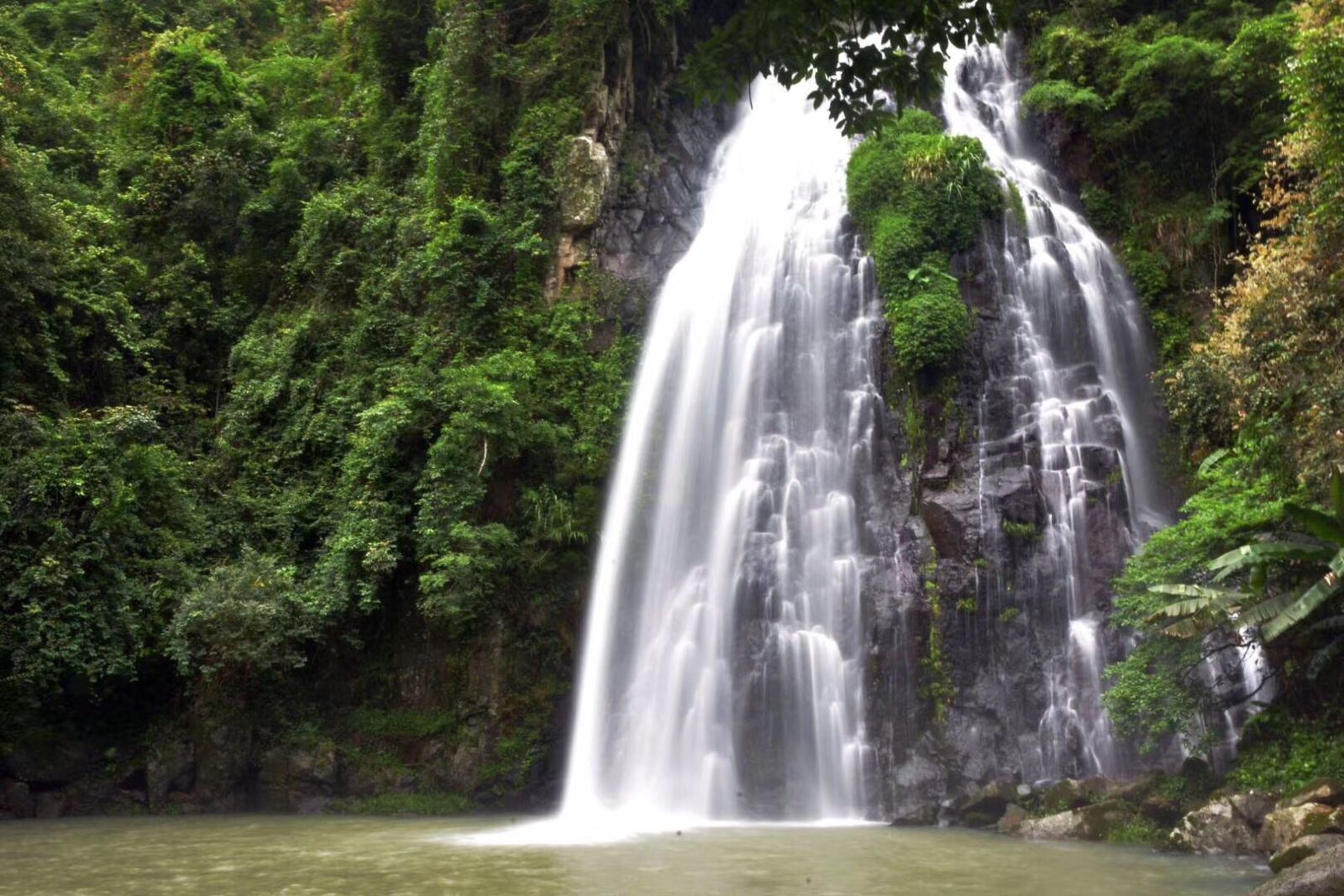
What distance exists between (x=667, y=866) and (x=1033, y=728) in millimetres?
6060

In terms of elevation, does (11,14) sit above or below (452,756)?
above

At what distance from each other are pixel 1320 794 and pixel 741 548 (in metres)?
7.82

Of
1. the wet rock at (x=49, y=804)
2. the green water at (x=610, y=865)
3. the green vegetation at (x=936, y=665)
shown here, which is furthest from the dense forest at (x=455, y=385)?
the green water at (x=610, y=865)

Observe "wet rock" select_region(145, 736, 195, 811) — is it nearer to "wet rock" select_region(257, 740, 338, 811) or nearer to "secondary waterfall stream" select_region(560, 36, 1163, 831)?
"wet rock" select_region(257, 740, 338, 811)

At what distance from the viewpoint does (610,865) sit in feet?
34.6

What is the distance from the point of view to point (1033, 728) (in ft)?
46.4

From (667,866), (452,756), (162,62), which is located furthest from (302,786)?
(162,62)

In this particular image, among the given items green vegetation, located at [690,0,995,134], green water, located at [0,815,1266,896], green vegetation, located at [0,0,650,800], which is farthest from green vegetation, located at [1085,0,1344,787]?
green vegetation, located at [0,0,650,800]

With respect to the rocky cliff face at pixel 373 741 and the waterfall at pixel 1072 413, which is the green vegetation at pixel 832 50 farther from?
the rocky cliff face at pixel 373 741

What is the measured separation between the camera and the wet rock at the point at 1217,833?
1074cm

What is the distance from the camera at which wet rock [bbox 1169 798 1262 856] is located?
10742mm

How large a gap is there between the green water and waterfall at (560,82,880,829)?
165 centimetres

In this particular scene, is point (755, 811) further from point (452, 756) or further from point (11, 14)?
point (11, 14)

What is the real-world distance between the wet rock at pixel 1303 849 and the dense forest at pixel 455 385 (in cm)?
260
